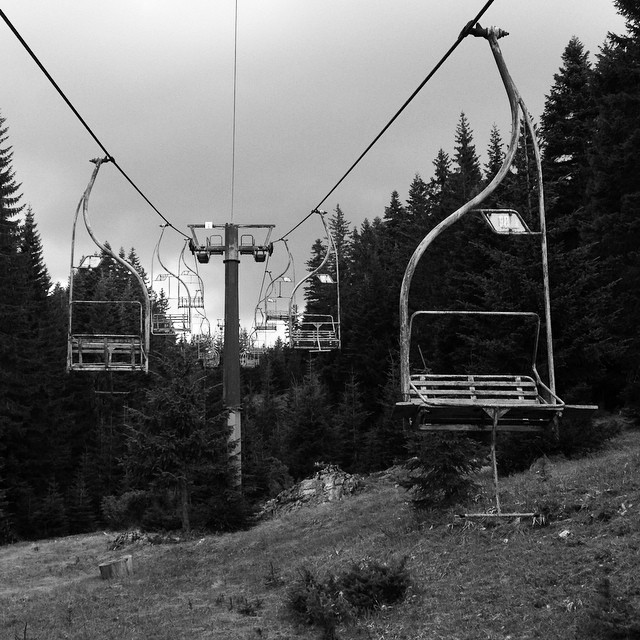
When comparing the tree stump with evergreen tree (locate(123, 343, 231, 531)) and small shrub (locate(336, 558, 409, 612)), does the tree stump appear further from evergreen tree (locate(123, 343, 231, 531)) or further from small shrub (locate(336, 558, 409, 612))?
small shrub (locate(336, 558, 409, 612))

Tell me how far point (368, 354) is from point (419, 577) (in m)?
39.4

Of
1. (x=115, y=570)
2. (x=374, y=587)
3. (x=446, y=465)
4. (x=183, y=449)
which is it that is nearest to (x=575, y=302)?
(x=446, y=465)

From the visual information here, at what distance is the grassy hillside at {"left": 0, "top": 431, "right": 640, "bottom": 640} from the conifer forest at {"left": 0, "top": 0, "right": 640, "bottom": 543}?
10.1 feet

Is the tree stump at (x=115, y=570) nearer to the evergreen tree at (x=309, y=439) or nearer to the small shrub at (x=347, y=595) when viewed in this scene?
the small shrub at (x=347, y=595)

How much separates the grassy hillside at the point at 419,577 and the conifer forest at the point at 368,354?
307cm

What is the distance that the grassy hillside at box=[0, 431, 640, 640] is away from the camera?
9.70 meters

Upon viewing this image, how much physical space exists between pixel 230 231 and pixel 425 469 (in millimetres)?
11234

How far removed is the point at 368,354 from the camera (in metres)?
51.5

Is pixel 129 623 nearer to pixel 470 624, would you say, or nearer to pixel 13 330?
pixel 470 624

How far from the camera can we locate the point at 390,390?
35.2 meters

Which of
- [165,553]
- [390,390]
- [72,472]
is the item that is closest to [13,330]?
[72,472]

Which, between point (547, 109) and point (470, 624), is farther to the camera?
point (547, 109)

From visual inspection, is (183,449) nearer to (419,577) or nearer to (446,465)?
(446,465)

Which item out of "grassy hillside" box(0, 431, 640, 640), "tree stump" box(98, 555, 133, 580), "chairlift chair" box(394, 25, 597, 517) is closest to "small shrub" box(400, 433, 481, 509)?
"grassy hillside" box(0, 431, 640, 640)
